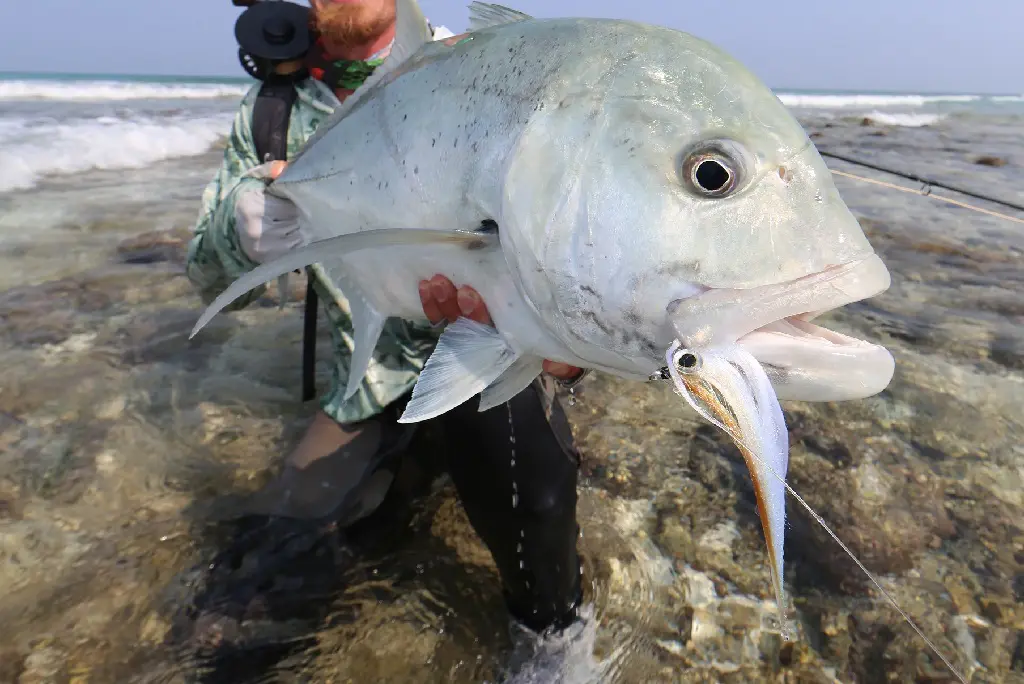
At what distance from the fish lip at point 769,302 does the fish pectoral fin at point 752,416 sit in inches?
1.2

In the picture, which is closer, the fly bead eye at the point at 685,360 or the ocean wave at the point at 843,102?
the fly bead eye at the point at 685,360

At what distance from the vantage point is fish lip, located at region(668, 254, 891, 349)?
91 cm

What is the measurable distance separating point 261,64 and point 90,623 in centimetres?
168

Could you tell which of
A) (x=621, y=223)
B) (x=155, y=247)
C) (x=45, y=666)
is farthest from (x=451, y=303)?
(x=155, y=247)

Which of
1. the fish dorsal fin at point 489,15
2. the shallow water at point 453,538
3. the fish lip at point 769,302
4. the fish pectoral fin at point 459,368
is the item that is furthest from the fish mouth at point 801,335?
the shallow water at point 453,538

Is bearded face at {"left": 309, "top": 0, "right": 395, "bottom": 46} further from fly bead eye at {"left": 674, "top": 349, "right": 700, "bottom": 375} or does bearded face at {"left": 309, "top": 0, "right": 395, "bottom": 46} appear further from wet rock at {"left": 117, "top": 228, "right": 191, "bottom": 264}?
wet rock at {"left": 117, "top": 228, "right": 191, "bottom": 264}

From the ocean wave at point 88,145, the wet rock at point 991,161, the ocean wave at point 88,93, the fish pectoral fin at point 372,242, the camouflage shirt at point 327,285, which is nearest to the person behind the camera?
the fish pectoral fin at point 372,242

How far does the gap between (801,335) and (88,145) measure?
988 centimetres

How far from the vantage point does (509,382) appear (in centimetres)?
138

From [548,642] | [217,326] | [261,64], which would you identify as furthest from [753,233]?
[217,326]

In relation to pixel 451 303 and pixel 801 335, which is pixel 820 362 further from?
pixel 451 303

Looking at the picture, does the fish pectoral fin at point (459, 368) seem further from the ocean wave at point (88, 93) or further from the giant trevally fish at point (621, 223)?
the ocean wave at point (88, 93)

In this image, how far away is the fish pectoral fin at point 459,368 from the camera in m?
1.27

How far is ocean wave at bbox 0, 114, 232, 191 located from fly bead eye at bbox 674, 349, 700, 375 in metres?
7.72
